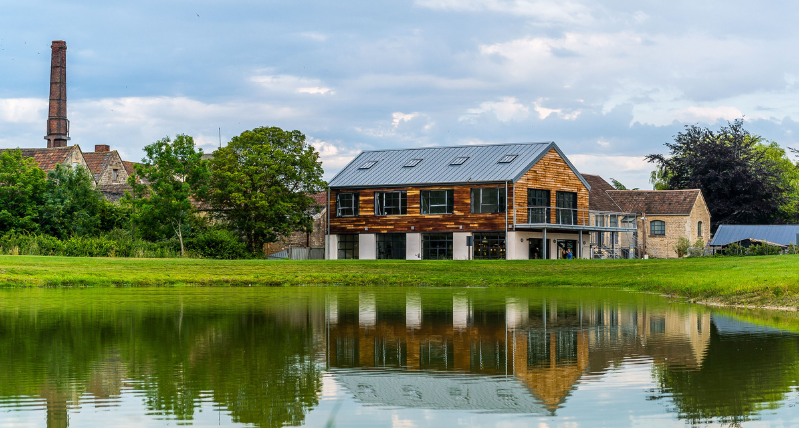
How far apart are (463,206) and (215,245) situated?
1484 cm

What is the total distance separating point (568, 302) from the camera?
2389 cm

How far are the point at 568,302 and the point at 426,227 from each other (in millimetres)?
30199

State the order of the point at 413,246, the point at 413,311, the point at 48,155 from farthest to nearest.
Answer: the point at 48,155, the point at 413,246, the point at 413,311

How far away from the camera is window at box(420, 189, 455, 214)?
175 feet

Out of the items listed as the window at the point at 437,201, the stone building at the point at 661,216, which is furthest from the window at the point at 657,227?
the window at the point at 437,201

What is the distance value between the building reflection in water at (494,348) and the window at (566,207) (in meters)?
32.1

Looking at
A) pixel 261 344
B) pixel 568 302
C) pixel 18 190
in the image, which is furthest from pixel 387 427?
pixel 18 190

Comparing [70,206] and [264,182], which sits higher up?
[264,182]

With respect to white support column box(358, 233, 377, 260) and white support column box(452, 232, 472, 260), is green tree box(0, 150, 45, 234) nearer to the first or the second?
white support column box(358, 233, 377, 260)

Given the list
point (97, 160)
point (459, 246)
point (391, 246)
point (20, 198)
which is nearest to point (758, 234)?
point (459, 246)

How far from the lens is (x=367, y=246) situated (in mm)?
55656

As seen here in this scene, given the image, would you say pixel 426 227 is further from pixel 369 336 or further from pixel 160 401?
pixel 160 401

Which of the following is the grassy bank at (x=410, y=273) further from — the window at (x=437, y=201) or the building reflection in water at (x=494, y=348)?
the window at (x=437, y=201)

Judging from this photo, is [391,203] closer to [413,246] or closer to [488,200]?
[413,246]
